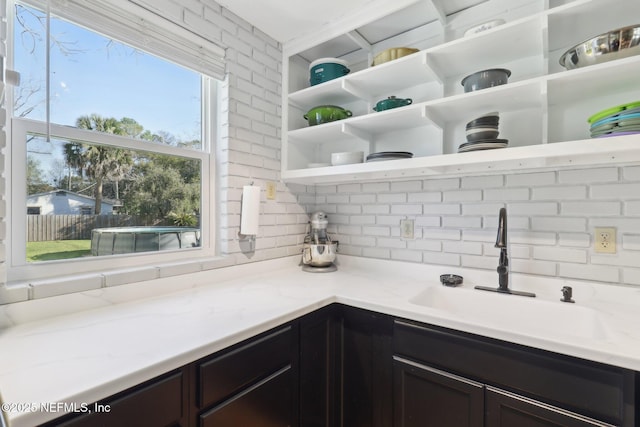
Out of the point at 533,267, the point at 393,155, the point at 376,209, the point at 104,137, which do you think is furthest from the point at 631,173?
the point at 104,137

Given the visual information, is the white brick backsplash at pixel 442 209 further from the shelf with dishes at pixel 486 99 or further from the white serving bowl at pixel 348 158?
the white serving bowl at pixel 348 158

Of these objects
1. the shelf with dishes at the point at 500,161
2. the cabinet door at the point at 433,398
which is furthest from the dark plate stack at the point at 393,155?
the cabinet door at the point at 433,398

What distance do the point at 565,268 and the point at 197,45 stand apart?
2102 mm

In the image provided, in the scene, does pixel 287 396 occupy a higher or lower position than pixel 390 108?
lower

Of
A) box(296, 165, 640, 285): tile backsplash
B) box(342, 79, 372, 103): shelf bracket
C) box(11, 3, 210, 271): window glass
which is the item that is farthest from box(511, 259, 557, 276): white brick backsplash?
box(11, 3, 210, 271): window glass

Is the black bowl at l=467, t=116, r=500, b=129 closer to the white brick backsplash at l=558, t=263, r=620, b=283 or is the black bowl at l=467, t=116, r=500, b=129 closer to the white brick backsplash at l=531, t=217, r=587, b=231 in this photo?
the white brick backsplash at l=531, t=217, r=587, b=231

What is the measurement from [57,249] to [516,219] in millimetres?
2053

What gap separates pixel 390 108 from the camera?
5.25 ft

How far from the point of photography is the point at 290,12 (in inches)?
66.0

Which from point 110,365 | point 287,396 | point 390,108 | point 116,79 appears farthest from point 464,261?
point 116,79

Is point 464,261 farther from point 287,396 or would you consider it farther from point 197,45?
point 197,45

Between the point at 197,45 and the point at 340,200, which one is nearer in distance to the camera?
the point at 197,45

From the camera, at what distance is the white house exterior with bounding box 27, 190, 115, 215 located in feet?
3.75

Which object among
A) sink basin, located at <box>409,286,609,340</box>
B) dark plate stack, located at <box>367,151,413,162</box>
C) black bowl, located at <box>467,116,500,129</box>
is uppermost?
black bowl, located at <box>467,116,500,129</box>
